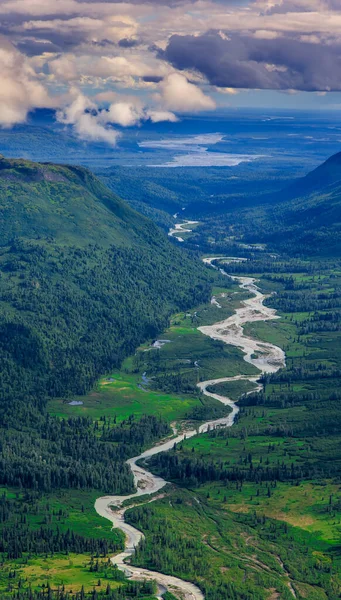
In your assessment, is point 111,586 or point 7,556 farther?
point 7,556

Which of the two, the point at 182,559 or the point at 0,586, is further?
Result: the point at 182,559

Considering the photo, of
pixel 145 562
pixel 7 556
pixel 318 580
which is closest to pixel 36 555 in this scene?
pixel 7 556

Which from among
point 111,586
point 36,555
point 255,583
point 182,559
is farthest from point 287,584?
point 36,555

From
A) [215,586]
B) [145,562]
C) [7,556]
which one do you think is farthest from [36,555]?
[215,586]

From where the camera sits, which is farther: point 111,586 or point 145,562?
point 145,562

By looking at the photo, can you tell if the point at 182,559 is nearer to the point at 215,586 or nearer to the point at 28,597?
the point at 215,586

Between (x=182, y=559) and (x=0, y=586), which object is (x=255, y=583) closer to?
(x=182, y=559)

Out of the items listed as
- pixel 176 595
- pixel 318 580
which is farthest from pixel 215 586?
pixel 318 580

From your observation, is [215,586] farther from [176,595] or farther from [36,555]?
[36,555]
